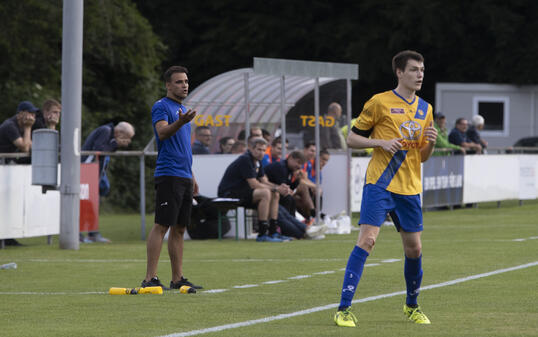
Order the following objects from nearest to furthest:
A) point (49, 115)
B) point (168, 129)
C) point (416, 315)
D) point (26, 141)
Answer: point (416, 315)
point (168, 129)
point (26, 141)
point (49, 115)

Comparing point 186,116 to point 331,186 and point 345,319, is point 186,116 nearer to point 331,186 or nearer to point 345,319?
point 345,319

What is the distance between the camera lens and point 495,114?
40531mm

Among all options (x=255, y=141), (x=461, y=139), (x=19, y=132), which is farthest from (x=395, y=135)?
(x=461, y=139)

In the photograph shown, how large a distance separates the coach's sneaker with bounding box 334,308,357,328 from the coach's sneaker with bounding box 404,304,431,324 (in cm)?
45

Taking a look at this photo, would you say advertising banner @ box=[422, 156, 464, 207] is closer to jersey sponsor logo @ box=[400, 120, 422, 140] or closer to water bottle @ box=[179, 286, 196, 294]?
water bottle @ box=[179, 286, 196, 294]

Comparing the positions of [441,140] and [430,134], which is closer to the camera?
[430,134]

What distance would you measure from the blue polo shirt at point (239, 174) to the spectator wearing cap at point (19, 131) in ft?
9.38

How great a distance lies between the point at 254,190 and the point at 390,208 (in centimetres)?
888

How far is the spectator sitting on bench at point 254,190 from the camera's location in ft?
55.4

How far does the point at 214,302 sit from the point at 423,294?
1801 mm

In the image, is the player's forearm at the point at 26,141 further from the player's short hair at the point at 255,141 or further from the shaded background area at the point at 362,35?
the shaded background area at the point at 362,35

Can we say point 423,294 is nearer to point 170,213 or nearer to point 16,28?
point 170,213

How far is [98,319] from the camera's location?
843 centimetres

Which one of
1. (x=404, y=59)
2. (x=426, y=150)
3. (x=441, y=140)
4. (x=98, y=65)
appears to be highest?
(x=98, y=65)
